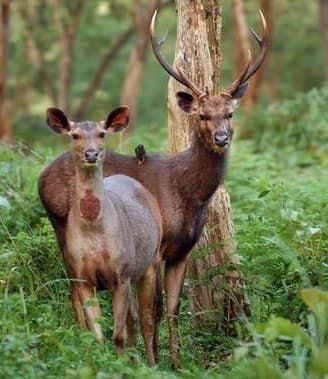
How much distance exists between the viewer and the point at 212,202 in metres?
10.7

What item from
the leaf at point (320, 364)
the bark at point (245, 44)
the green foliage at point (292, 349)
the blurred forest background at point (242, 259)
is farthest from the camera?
the bark at point (245, 44)

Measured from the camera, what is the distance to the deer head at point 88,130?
28.5 feet

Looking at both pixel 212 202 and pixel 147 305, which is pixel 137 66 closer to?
pixel 212 202

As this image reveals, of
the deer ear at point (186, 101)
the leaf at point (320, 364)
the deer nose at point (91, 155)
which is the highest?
the deer ear at point (186, 101)

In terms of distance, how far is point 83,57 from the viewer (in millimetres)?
36000

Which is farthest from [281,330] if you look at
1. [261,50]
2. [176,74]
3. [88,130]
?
[261,50]

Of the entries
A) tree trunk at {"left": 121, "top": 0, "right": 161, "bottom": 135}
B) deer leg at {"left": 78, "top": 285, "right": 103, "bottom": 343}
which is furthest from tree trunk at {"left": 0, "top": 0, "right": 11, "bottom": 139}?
deer leg at {"left": 78, "top": 285, "right": 103, "bottom": 343}

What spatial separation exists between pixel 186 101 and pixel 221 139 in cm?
64

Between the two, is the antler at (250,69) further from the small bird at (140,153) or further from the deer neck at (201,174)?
the small bird at (140,153)

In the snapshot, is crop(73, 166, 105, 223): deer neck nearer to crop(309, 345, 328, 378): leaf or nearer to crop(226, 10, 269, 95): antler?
crop(226, 10, 269, 95): antler

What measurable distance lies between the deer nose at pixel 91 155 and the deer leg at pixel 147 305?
51.8 inches

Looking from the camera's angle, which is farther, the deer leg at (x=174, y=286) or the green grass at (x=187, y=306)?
the deer leg at (x=174, y=286)

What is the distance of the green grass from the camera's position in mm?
7449

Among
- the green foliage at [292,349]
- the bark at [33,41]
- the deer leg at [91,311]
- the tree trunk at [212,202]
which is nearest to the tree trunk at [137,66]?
the bark at [33,41]
